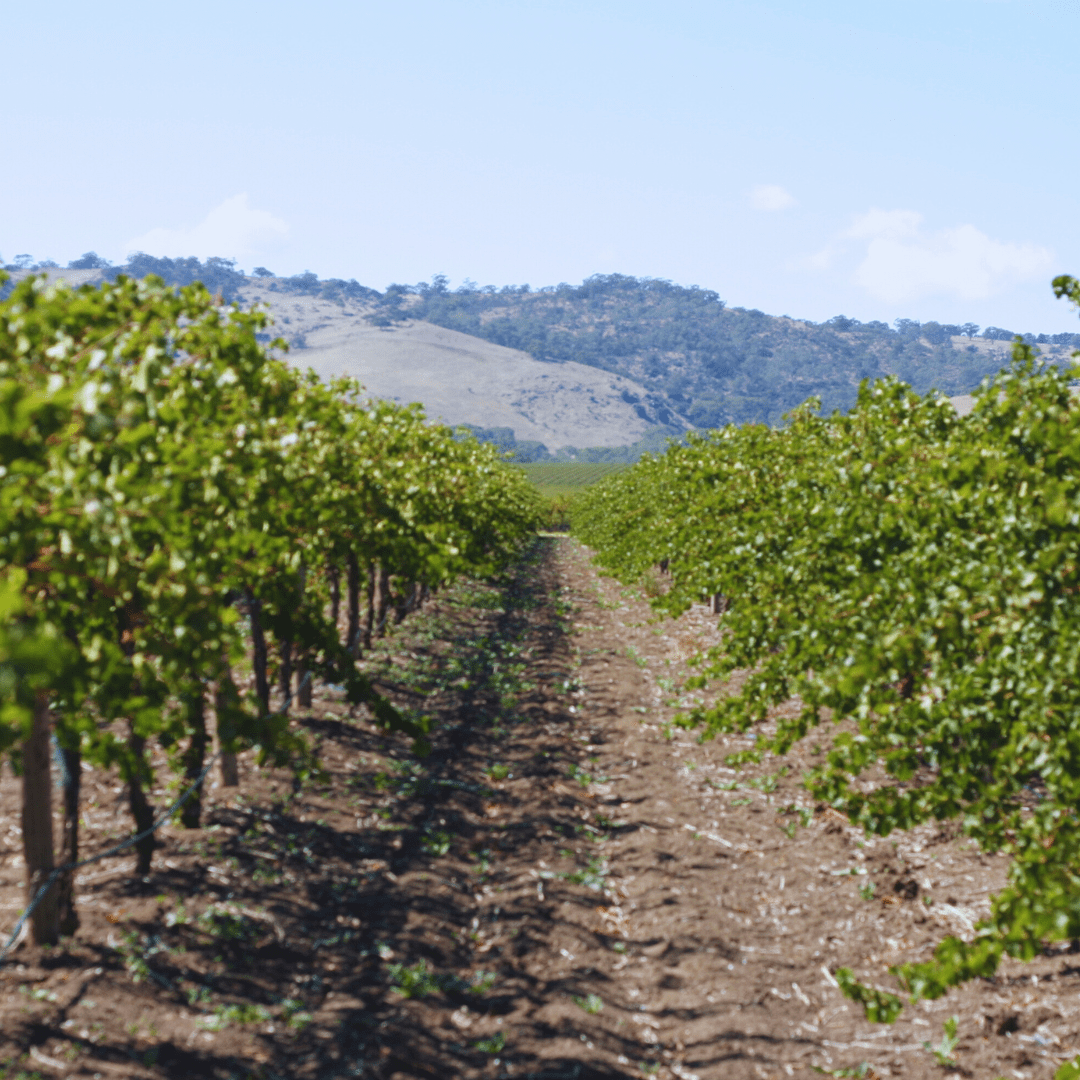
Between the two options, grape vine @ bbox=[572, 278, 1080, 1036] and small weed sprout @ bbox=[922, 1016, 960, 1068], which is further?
small weed sprout @ bbox=[922, 1016, 960, 1068]

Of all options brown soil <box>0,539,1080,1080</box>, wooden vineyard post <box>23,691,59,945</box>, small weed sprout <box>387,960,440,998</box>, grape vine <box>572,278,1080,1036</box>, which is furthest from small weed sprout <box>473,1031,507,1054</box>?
wooden vineyard post <box>23,691,59,945</box>

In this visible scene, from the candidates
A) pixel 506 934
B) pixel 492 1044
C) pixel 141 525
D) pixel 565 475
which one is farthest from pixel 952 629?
pixel 565 475

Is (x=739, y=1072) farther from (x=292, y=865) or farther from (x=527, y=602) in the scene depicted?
(x=527, y=602)

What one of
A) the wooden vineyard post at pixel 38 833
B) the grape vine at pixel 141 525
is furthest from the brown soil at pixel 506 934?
the grape vine at pixel 141 525

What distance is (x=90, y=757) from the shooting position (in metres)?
4.94

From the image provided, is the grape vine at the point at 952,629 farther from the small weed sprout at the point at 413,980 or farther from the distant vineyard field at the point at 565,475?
the distant vineyard field at the point at 565,475

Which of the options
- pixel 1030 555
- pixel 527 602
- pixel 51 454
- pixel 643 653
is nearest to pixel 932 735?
pixel 1030 555

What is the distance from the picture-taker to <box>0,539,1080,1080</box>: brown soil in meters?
5.92

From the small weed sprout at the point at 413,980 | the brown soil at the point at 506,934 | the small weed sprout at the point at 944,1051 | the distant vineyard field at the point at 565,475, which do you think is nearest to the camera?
the small weed sprout at the point at 944,1051

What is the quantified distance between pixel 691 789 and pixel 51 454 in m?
9.25

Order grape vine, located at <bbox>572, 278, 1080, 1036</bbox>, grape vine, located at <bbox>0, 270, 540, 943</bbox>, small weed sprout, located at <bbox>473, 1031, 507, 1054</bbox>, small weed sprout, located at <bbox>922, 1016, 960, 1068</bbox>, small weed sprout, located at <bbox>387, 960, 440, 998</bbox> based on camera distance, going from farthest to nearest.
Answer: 1. small weed sprout, located at <bbox>387, 960, 440, 998</bbox>
2. small weed sprout, located at <bbox>473, 1031, 507, 1054</bbox>
3. small weed sprout, located at <bbox>922, 1016, 960, 1068</bbox>
4. grape vine, located at <bbox>572, 278, 1080, 1036</bbox>
5. grape vine, located at <bbox>0, 270, 540, 943</bbox>

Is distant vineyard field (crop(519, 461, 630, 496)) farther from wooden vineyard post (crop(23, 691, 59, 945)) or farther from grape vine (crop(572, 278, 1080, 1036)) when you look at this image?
wooden vineyard post (crop(23, 691, 59, 945))

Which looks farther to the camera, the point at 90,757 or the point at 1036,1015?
the point at 1036,1015

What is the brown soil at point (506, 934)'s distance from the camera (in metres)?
5.92
